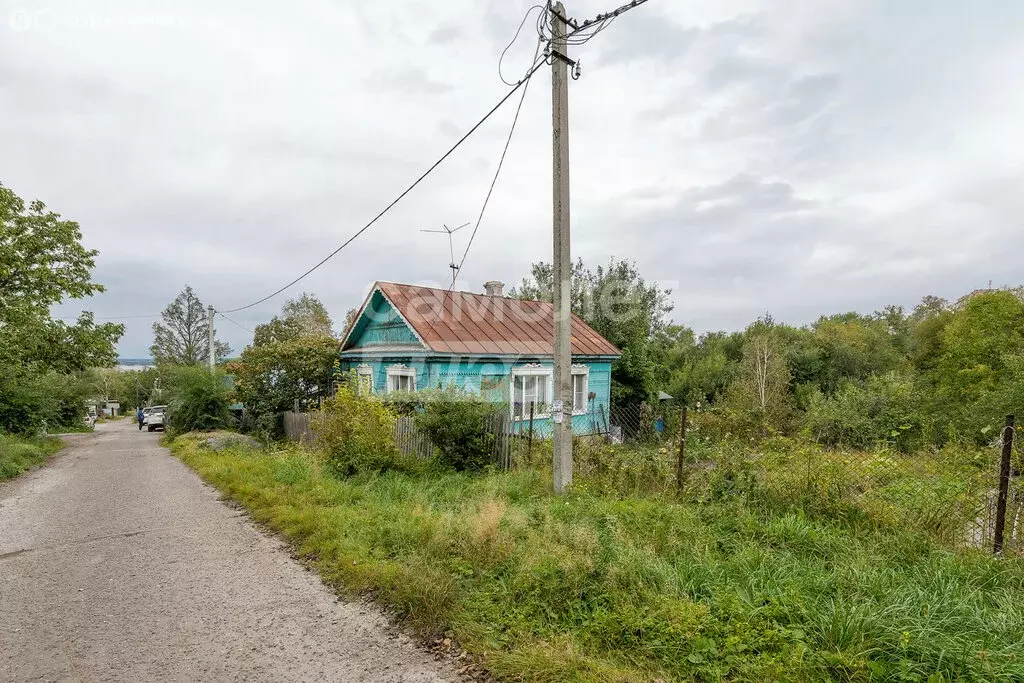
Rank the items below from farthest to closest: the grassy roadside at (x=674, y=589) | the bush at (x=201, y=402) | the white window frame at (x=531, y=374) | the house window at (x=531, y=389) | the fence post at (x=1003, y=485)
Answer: the bush at (x=201, y=402), the house window at (x=531, y=389), the white window frame at (x=531, y=374), the fence post at (x=1003, y=485), the grassy roadside at (x=674, y=589)

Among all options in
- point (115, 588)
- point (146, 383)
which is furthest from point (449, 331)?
point (146, 383)

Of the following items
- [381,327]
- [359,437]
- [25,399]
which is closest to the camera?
[359,437]

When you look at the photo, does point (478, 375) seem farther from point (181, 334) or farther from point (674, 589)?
point (181, 334)

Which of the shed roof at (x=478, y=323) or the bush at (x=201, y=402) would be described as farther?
the bush at (x=201, y=402)

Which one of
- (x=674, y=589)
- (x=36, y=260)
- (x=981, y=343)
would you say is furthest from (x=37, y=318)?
(x=981, y=343)

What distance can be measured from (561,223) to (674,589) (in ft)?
15.1

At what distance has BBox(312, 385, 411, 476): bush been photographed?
8.77 m

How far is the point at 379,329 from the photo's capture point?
52.6 feet

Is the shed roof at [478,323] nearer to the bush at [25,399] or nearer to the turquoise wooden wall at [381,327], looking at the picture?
the turquoise wooden wall at [381,327]

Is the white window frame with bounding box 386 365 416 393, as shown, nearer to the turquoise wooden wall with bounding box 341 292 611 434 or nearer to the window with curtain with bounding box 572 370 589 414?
the turquoise wooden wall with bounding box 341 292 611 434

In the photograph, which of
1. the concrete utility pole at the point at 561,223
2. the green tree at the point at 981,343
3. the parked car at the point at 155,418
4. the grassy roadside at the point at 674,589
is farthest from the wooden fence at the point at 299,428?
the green tree at the point at 981,343

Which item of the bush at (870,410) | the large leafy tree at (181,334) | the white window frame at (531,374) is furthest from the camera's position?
the large leafy tree at (181,334)

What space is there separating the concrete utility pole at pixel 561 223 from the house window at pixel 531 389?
7554 millimetres

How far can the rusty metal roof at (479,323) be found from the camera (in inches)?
547
